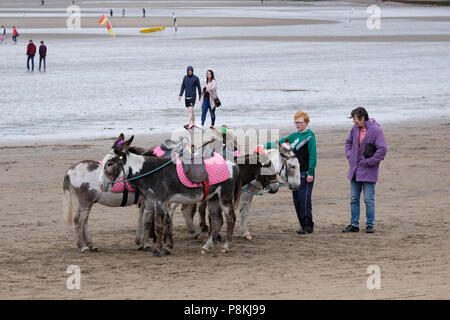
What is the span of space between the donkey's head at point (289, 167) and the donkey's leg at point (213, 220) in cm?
114

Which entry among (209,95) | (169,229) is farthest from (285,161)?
(209,95)

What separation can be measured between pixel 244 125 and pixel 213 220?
12.4 meters

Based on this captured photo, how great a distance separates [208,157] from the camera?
1160cm

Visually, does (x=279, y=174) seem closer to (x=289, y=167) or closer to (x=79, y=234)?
(x=289, y=167)

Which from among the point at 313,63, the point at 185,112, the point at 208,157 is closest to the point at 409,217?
the point at 208,157

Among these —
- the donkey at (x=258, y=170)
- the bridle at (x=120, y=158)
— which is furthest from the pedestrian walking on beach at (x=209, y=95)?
the bridle at (x=120, y=158)

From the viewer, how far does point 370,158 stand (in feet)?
40.1

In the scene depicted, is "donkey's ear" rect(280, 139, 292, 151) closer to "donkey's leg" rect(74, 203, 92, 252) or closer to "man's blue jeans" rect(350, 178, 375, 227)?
"man's blue jeans" rect(350, 178, 375, 227)

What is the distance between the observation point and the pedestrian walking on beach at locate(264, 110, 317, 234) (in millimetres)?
12391

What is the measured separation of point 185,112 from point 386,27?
160 feet

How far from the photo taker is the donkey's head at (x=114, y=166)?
35.4 feet

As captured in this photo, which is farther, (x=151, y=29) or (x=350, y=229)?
(x=151, y=29)

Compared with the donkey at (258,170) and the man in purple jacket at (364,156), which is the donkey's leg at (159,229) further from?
the man in purple jacket at (364,156)
